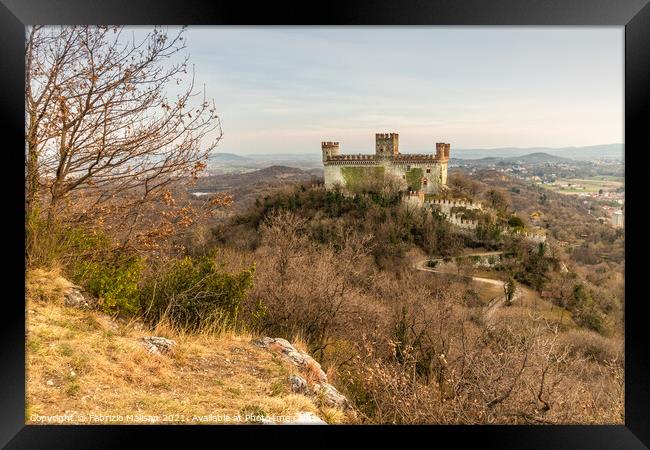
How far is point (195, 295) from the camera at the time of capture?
3221mm

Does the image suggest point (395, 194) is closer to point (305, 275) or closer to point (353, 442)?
point (305, 275)

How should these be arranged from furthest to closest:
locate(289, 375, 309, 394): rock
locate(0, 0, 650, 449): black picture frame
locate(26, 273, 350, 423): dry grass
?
1. locate(289, 375, 309, 394): rock
2. locate(26, 273, 350, 423): dry grass
3. locate(0, 0, 650, 449): black picture frame

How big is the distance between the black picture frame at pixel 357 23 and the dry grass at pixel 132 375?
102mm

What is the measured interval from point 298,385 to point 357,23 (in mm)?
1942

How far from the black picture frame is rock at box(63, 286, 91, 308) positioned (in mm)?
567

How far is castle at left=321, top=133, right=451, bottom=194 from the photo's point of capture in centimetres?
1491

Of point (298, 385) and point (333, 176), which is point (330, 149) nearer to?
point (333, 176)

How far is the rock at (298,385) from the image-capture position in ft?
8.49

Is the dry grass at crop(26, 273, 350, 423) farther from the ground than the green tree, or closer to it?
farther from the ground

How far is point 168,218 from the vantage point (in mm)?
3238

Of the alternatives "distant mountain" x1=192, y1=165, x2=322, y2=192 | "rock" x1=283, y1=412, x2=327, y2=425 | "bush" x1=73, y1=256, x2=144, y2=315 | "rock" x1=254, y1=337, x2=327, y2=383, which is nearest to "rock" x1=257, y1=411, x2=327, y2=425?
"rock" x1=283, y1=412, x2=327, y2=425

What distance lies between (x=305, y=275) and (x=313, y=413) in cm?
310

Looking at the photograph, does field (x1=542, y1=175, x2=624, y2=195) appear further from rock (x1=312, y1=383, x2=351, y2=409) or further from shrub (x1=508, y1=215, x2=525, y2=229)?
shrub (x1=508, y1=215, x2=525, y2=229)

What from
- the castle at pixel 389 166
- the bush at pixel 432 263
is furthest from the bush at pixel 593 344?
the castle at pixel 389 166
